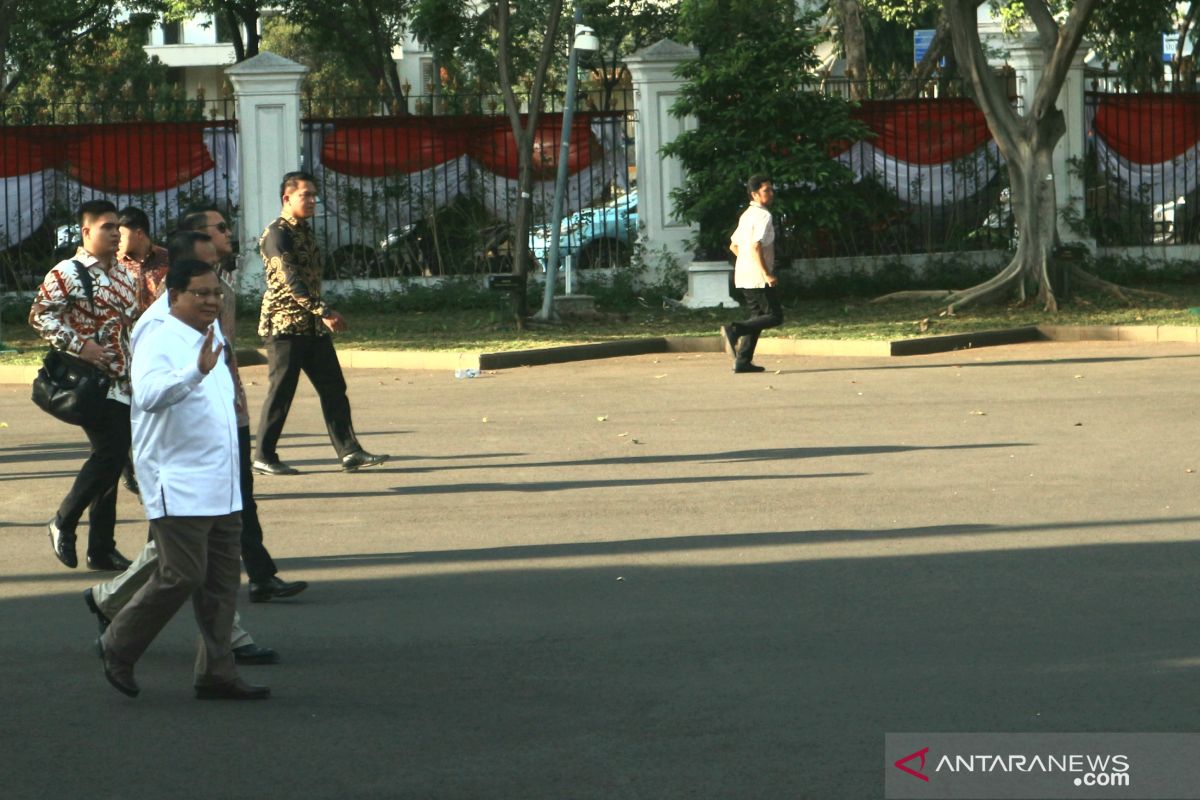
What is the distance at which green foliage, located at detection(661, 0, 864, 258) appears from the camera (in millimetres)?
21578

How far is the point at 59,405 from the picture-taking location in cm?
843

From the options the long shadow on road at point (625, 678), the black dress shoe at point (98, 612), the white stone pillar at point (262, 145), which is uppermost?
the white stone pillar at point (262, 145)

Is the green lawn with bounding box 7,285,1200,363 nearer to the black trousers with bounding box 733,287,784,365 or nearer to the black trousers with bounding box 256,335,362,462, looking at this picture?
the black trousers with bounding box 733,287,784,365

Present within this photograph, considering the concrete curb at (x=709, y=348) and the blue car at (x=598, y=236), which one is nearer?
the concrete curb at (x=709, y=348)

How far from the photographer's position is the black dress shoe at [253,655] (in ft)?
21.4

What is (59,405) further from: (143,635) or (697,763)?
(697,763)

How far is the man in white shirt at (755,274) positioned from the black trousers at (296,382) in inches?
227

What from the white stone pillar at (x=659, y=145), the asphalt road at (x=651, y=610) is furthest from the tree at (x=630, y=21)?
the asphalt road at (x=651, y=610)

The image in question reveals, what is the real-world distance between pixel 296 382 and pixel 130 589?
4.42 m

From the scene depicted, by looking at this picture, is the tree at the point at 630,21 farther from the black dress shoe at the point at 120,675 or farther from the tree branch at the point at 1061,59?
the black dress shoe at the point at 120,675

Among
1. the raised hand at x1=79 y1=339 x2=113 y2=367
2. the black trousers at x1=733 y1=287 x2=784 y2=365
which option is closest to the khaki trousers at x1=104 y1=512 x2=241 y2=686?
the raised hand at x1=79 y1=339 x2=113 y2=367

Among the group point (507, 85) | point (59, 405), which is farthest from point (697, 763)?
point (507, 85)

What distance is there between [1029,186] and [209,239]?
1613cm

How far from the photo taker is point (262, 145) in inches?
878
